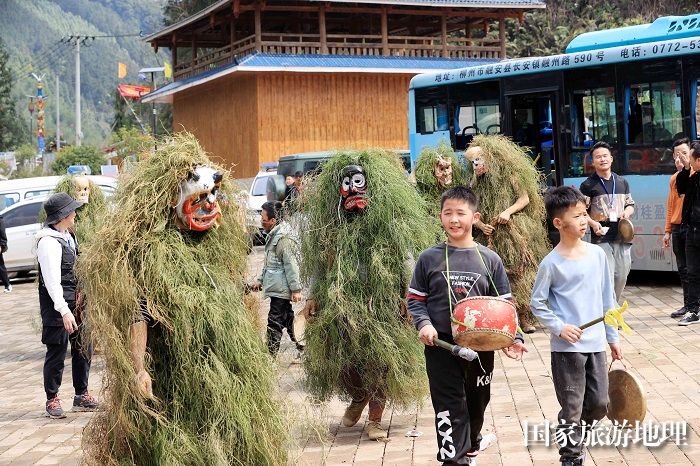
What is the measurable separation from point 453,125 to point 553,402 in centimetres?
1055

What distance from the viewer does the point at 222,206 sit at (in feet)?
19.4

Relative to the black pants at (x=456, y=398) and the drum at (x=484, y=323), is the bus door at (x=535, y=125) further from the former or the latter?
the drum at (x=484, y=323)

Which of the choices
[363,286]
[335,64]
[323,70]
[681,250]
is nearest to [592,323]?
[363,286]

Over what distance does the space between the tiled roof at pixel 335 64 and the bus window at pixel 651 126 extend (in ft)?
64.5

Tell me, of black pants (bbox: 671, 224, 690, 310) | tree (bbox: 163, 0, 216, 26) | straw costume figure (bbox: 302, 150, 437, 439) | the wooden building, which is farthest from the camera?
tree (bbox: 163, 0, 216, 26)

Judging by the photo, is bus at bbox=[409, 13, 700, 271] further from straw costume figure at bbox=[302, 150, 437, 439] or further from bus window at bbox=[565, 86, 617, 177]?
straw costume figure at bbox=[302, 150, 437, 439]

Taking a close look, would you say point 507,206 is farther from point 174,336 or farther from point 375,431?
point 174,336

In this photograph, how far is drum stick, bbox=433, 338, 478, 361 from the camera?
515 centimetres

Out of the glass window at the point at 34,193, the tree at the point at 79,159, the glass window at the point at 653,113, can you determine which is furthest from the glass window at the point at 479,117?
the tree at the point at 79,159

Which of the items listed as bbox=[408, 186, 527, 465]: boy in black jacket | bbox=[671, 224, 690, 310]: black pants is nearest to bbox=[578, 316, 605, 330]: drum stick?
bbox=[408, 186, 527, 465]: boy in black jacket

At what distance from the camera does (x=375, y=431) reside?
6973mm

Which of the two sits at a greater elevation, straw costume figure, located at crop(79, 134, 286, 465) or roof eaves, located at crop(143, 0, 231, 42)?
roof eaves, located at crop(143, 0, 231, 42)

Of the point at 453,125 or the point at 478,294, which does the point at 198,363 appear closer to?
the point at 478,294

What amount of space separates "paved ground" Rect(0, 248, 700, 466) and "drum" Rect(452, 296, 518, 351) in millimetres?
1191
